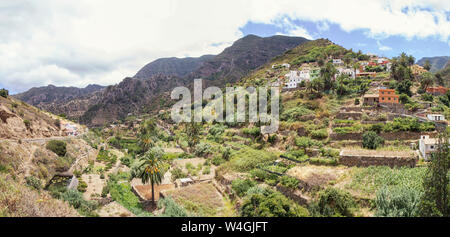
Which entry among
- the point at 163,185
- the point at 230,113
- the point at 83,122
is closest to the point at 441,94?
the point at 230,113

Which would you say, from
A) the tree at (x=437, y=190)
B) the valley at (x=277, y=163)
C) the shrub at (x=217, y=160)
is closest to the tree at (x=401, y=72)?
the valley at (x=277, y=163)

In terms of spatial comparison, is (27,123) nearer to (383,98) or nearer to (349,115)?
(349,115)

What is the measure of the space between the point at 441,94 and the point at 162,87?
163 meters

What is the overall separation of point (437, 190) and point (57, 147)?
45822mm

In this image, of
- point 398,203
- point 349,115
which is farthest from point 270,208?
point 349,115

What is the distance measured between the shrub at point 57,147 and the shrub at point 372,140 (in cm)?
4334

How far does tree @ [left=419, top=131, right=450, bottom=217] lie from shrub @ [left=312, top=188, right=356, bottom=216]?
4.28 metres

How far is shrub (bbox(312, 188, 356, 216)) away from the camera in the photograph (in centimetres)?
1541

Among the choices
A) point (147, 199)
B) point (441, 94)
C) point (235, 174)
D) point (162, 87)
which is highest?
point (162, 87)

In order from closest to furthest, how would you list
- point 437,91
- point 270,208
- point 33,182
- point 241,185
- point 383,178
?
point 270,208 < point 383,178 < point 241,185 < point 33,182 < point 437,91

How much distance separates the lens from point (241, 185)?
21.9 meters

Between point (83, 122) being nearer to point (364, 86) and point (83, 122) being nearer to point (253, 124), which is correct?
point (253, 124)

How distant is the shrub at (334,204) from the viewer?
15406 mm
